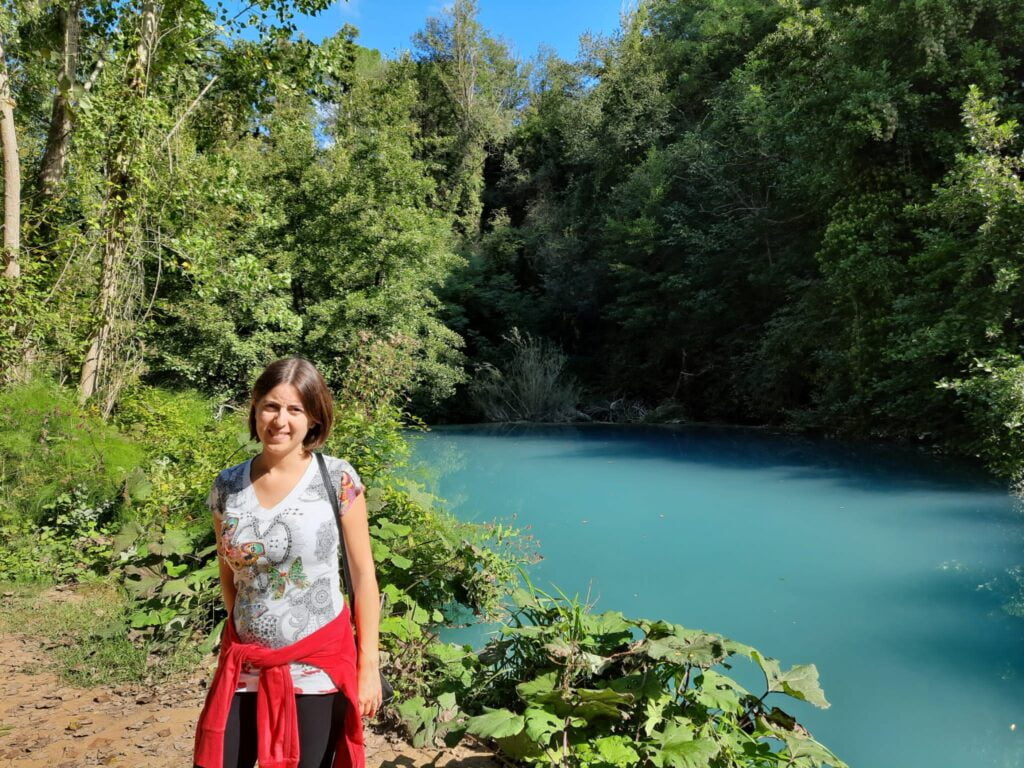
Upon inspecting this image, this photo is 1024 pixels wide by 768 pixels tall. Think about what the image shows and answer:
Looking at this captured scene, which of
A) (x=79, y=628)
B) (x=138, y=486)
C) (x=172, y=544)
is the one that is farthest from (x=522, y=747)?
(x=138, y=486)

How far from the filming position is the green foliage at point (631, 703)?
172cm

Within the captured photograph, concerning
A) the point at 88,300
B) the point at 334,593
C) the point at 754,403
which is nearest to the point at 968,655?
the point at 334,593

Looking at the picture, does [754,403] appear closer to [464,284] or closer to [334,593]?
[464,284]

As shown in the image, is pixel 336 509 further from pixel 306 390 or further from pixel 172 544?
pixel 172 544

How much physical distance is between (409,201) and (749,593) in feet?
39.0

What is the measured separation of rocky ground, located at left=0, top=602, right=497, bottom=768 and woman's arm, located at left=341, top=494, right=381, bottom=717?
808 millimetres

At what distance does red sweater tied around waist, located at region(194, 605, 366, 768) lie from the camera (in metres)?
1.32

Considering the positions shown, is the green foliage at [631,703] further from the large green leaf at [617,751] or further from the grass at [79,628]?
the grass at [79,628]

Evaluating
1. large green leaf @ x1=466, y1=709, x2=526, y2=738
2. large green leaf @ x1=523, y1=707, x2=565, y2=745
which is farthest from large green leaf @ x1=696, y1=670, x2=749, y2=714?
large green leaf @ x1=466, y1=709, x2=526, y2=738

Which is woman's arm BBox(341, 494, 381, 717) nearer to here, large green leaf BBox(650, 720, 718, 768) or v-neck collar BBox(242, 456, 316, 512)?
v-neck collar BBox(242, 456, 316, 512)

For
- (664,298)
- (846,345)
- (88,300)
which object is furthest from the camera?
(664,298)

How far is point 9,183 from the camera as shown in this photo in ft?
17.7

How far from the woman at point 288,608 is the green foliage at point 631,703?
17.5 inches

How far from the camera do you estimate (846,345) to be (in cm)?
1093
